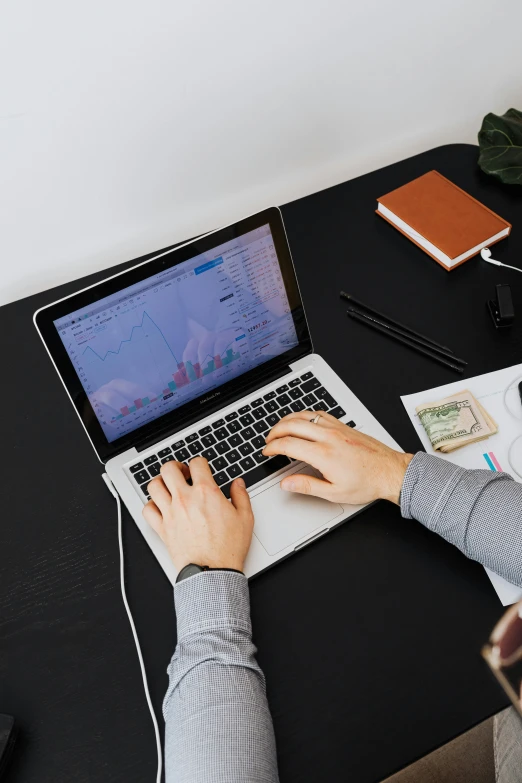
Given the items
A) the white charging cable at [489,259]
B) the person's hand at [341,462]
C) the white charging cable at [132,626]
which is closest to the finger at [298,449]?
the person's hand at [341,462]

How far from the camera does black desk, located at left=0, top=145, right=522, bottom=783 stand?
776 mm

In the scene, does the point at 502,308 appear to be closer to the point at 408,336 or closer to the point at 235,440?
the point at 408,336

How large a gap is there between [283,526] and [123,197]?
0.69 m

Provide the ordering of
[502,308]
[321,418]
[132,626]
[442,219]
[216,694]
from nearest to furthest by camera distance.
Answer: [216,694] → [132,626] → [321,418] → [502,308] → [442,219]

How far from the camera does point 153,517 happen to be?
0.90m

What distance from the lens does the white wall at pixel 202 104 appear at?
104 centimetres

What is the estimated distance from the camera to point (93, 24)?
1.01 meters

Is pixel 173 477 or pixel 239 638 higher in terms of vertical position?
pixel 173 477

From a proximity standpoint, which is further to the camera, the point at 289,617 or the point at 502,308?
the point at 502,308

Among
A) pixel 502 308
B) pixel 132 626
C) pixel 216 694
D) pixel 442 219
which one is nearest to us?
pixel 216 694

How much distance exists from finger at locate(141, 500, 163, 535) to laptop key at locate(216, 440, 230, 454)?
129 millimetres

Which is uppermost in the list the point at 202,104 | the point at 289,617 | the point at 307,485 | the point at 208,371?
the point at 202,104

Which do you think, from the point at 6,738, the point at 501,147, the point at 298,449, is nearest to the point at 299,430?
the point at 298,449

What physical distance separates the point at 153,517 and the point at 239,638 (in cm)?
20
